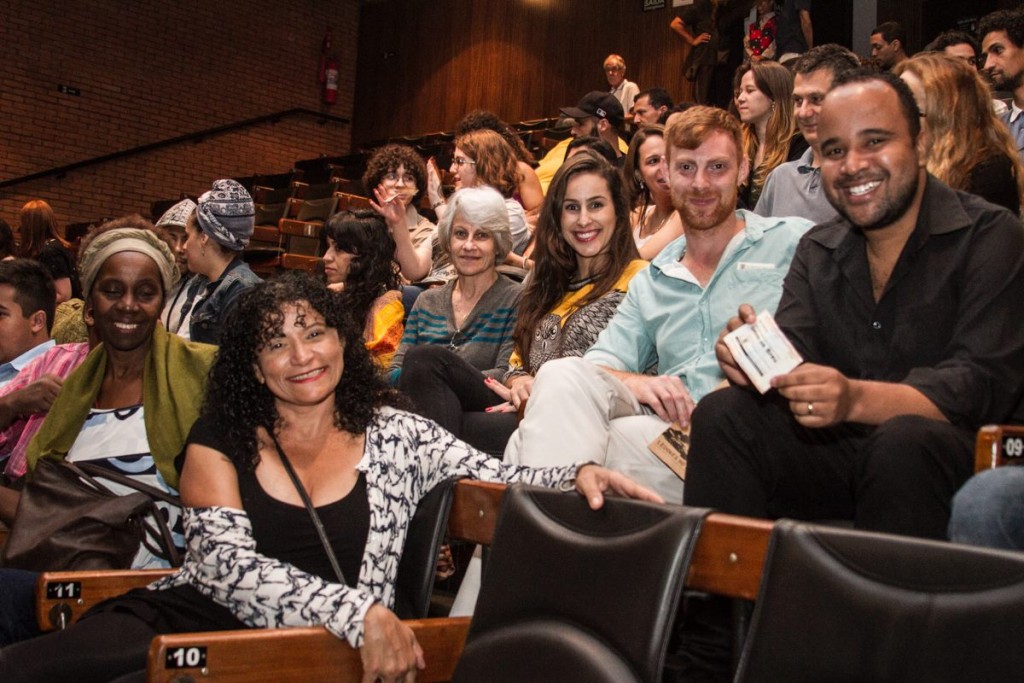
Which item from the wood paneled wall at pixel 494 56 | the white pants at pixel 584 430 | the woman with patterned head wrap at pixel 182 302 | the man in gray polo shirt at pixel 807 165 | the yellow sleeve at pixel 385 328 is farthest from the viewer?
the wood paneled wall at pixel 494 56

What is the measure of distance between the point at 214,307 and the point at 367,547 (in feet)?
6.01

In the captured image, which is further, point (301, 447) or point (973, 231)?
point (301, 447)

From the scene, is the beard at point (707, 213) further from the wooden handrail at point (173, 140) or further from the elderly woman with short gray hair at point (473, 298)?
the wooden handrail at point (173, 140)

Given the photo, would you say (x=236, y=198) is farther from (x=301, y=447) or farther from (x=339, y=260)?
(x=301, y=447)

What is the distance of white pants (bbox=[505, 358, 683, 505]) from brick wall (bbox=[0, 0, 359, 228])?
26.7 feet

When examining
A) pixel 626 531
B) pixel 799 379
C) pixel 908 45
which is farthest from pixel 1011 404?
pixel 908 45

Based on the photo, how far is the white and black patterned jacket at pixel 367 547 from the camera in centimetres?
157

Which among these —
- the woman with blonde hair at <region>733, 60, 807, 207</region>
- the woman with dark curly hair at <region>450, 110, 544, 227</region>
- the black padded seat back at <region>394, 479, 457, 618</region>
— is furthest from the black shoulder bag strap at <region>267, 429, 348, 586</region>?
the woman with dark curly hair at <region>450, 110, 544, 227</region>

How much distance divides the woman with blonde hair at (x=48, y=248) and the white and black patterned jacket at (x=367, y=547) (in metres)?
3.35

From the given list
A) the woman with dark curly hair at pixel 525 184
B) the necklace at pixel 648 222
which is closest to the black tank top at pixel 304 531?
the necklace at pixel 648 222

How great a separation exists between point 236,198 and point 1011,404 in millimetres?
2670

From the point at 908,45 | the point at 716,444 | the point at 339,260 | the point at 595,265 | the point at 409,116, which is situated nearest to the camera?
the point at 716,444

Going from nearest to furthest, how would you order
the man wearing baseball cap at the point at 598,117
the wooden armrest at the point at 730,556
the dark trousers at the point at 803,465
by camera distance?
the wooden armrest at the point at 730,556 < the dark trousers at the point at 803,465 < the man wearing baseball cap at the point at 598,117

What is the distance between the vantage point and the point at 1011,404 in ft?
5.16
